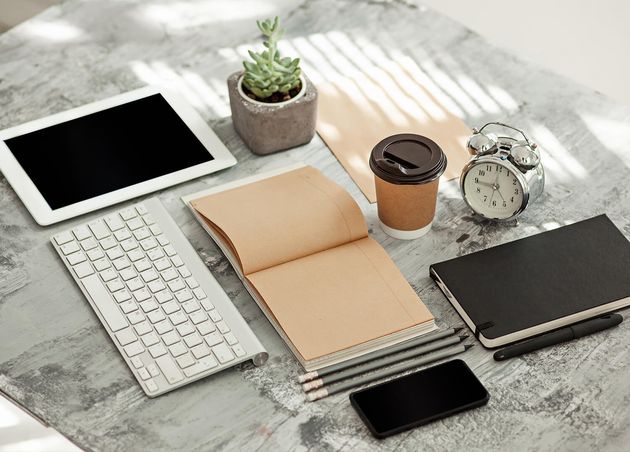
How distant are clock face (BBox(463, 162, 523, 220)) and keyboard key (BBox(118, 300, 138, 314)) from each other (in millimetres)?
524

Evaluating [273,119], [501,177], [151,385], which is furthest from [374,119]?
[151,385]

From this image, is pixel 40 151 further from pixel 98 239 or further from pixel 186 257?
pixel 186 257

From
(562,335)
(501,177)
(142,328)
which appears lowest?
(562,335)

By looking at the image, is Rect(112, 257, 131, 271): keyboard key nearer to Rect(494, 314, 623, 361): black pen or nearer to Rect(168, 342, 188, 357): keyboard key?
Rect(168, 342, 188, 357): keyboard key

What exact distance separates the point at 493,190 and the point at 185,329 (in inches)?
19.7

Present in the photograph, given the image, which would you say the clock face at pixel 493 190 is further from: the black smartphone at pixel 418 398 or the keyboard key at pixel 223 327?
the keyboard key at pixel 223 327

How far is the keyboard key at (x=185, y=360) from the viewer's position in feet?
3.91

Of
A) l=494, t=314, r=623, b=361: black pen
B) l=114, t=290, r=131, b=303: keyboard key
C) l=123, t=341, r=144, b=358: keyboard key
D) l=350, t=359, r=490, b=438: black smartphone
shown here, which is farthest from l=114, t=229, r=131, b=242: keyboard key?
l=494, t=314, r=623, b=361: black pen

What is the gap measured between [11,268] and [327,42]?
0.75 meters

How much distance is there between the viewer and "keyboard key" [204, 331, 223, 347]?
122cm

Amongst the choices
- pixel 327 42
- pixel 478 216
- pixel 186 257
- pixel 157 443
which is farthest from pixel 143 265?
pixel 327 42

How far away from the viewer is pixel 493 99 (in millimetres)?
1628

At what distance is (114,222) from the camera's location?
1.38 m

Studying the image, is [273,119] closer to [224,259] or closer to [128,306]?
[224,259]
